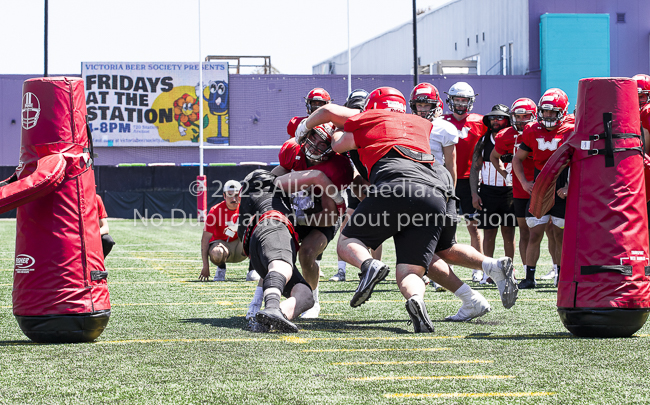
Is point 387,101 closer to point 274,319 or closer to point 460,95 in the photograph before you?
point 274,319

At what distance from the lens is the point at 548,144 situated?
6.92 m

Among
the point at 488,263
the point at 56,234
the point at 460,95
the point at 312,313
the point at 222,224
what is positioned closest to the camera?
the point at 56,234

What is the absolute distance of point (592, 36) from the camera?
3014 cm

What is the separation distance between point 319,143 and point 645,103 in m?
3.12

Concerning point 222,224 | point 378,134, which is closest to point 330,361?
point 378,134

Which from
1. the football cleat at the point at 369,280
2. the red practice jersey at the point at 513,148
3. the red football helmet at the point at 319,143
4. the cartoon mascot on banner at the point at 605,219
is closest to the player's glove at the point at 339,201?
the red football helmet at the point at 319,143

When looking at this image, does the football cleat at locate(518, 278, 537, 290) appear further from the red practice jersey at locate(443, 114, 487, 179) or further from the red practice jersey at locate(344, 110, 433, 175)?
the red practice jersey at locate(344, 110, 433, 175)

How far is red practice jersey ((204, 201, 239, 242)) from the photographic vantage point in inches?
348

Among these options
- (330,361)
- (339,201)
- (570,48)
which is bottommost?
(330,361)

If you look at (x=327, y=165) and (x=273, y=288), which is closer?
(x=273, y=288)

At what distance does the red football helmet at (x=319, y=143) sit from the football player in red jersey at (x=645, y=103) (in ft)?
8.22

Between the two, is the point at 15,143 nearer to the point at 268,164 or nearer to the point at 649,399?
the point at 268,164

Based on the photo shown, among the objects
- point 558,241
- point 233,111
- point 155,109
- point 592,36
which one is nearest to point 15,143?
point 155,109

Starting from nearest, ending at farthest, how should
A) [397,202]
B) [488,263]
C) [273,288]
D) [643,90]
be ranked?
[397,202] → [273,288] → [488,263] → [643,90]
